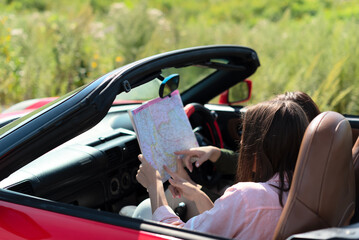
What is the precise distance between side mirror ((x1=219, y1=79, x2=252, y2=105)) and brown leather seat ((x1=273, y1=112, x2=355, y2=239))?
2.13 meters

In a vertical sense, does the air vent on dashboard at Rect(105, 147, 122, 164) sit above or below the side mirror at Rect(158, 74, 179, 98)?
below

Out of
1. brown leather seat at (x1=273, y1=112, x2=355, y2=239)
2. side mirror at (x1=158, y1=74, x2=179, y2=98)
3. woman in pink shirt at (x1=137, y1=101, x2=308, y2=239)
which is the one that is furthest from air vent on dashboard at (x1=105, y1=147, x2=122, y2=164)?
brown leather seat at (x1=273, y1=112, x2=355, y2=239)

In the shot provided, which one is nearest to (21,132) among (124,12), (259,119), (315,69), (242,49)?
(259,119)

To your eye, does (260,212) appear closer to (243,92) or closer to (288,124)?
(288,124)

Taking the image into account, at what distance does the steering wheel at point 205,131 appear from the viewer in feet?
9.89

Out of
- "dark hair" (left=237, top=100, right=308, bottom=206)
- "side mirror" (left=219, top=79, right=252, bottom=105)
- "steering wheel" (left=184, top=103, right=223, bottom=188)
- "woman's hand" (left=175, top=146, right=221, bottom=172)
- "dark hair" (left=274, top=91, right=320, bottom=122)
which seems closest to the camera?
"dark hair" (left=237, top=100, right=308, bottom=206)

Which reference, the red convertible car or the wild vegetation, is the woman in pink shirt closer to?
the red convertible car

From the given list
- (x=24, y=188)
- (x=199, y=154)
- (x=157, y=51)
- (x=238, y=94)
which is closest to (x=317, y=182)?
(x=199, y=154)

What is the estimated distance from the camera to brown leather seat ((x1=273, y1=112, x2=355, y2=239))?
1497 millimetres

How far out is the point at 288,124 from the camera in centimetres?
179

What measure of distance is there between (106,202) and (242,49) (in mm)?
1314

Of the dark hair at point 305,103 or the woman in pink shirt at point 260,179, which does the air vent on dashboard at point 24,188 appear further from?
the dark hair at point 305,103

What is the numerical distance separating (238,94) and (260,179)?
2.19m

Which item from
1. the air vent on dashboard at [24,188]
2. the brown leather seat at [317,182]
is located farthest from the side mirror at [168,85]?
the brown leather seat at [317,182]
